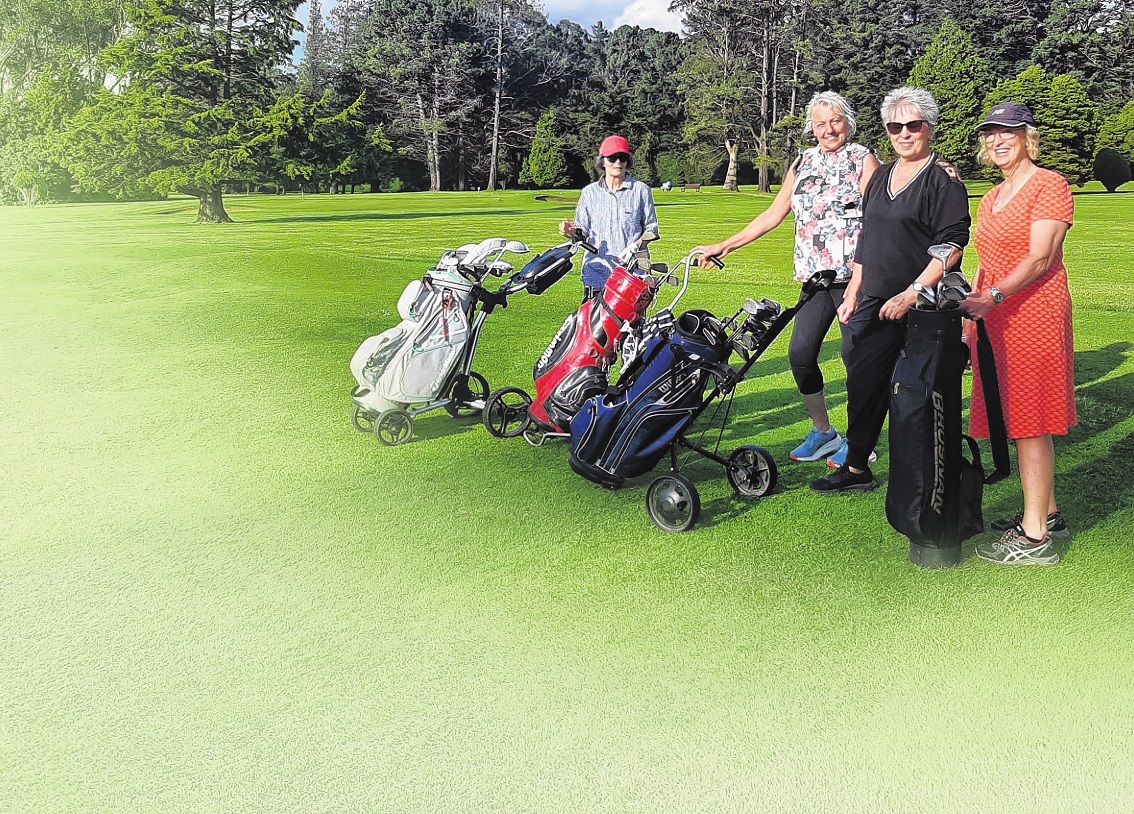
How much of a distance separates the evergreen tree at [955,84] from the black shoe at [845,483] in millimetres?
44036

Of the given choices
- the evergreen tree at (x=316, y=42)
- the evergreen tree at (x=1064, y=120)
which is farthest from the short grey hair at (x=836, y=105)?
the evergreen tree at (x=316, y=42)

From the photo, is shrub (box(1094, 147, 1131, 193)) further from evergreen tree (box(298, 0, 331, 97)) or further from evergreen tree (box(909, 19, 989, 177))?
evergreen tree (box(298, 0, 331, 97))

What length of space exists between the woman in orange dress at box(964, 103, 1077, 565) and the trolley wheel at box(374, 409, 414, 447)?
3106mm

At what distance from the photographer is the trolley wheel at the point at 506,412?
5.85 metres

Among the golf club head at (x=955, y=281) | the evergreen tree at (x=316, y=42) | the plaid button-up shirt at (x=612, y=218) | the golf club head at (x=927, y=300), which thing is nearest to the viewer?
the golf club head at (x=955, y=281)

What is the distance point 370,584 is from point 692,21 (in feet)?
187

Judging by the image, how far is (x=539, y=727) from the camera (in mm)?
2861

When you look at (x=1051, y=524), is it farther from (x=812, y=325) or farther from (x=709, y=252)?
(x=709, y=252)

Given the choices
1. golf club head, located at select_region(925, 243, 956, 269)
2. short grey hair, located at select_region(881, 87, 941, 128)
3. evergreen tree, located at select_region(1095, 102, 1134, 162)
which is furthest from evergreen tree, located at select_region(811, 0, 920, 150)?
golf club head, located at select_region(925, 243, 956, 269)

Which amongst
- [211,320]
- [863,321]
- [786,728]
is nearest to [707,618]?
[786,728]

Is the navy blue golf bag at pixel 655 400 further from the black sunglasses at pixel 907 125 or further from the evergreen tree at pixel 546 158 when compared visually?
the evergreen tree at pixel 546 158

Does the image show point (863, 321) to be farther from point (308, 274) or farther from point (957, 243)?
point (308, 274)

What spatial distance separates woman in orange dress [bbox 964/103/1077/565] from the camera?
12.1 feet

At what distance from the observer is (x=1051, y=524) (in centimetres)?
417
